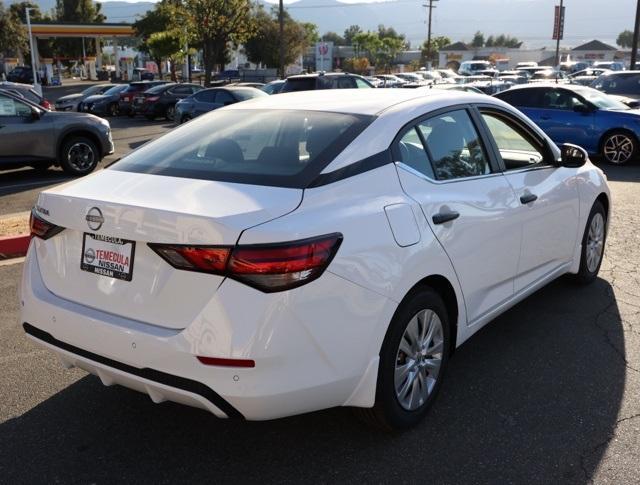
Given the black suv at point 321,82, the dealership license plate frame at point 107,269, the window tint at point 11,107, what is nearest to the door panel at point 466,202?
the dealership license plate frame at point 107,269

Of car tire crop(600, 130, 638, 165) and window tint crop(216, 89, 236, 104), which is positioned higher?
window tint crop(216, 89, 236, 104)

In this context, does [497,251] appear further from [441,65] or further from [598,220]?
[441,65]

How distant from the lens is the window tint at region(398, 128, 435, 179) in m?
3.33

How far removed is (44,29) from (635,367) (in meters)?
68.4

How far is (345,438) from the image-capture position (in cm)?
324

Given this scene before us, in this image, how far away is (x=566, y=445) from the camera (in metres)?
3.17

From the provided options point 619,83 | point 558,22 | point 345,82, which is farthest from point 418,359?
point 558,22

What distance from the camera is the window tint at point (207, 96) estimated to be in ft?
65.0

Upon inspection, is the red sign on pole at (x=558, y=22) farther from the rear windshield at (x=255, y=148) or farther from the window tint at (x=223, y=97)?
the rear windshield at (x=255, y=148)

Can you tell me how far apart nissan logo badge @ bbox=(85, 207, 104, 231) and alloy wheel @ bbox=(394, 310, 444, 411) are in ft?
4.72

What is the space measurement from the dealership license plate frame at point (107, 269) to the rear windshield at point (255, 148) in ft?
1.66

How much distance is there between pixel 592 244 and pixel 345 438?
307 centimetres

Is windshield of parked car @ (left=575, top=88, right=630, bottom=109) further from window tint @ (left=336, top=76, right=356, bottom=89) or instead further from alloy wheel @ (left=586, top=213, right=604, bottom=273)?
alloy wheel @ (left=586, top=213, right=604, bottom=273)

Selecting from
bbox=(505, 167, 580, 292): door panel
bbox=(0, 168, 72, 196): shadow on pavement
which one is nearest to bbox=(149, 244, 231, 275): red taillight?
bbox=(505, 167, 580, 292): door panel
